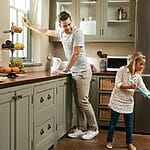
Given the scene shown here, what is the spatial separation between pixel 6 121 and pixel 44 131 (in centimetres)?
95

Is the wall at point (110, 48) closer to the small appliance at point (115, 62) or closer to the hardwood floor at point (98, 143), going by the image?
the small appliance at point (115, 62)

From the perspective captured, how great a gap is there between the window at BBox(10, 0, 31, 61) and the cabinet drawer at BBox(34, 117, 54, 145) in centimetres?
111

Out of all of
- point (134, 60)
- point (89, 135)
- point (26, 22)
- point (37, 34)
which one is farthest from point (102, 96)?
point (26, 22)

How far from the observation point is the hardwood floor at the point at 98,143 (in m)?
3.63

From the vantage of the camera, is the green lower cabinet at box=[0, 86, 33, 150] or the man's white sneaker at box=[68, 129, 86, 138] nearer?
the green lower cabinet at box=[0, 86, 33, 150]

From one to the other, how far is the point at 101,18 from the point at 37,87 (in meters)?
2.29

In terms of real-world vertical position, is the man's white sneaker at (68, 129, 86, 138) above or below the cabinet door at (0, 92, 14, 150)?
below

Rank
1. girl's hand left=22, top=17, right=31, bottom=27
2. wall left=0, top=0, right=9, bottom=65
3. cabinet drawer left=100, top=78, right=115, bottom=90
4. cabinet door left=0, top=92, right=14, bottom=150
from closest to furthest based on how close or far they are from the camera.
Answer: cabinet door left=0, top=92, right=14, bottom=150 → wall left=0, top=0, right=9, bottom=65 → girl's hand left=22, top=17, right=31, bottom=27 → cabinet drawer left=100, top=78, right=115, bottom=90

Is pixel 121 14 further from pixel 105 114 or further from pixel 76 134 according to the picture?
pixel 76 134

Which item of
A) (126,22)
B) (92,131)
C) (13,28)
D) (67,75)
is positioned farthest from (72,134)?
(126,22)

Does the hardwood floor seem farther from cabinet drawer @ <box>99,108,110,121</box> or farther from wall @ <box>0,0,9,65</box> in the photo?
wall @ <box>0,0,9,65</box>

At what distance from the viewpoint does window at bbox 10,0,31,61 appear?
13.0 ft

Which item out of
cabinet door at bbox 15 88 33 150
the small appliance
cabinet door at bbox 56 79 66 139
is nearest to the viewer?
cabinet door at bbox 15 88 33 150

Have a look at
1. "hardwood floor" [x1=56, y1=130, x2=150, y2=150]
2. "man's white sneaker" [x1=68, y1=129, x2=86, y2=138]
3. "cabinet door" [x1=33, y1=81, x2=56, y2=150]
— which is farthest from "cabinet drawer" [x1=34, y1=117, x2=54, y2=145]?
"man's white sneaker" [x1=68, y1=129, x2=86, y2=138]
